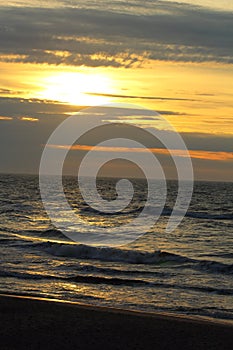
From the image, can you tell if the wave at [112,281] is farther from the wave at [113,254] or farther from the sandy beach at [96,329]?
the sandy beach at [96,329]

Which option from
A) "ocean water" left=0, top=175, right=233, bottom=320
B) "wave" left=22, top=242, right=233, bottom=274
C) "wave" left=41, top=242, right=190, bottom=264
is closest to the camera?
"ocean water" left=0, top=175, right=233, bottom=320

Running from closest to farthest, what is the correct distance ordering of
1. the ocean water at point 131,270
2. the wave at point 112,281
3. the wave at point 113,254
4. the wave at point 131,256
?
the ocean water at point 131,270
the wave at point 112,281
the wave at point 131,256
the wave at point 113,254

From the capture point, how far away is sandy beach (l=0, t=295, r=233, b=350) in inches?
383

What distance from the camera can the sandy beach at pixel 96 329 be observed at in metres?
9.73

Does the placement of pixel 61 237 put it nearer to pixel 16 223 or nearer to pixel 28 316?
pixel 16 223

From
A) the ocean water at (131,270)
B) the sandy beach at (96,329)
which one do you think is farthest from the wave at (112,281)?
the sandy beach at (96,329)

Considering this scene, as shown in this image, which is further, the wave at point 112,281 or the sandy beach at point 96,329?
the wave at point 112,281

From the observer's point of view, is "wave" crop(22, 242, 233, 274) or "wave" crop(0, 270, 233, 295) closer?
"wave" crop(0, 270, 233, 295)

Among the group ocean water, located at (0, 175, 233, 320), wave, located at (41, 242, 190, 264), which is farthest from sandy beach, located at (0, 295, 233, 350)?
wave, located at (41, 242, 190, 264)

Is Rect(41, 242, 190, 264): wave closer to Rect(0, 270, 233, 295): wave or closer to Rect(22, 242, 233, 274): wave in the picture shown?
Rect(22, 242, 233, 274): wave

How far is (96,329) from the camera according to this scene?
10727mm

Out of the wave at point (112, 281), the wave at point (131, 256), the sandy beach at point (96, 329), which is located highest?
the wave at point (131, 256)

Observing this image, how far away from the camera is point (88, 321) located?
11.3 metres

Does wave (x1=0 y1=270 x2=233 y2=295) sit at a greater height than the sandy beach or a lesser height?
greater
